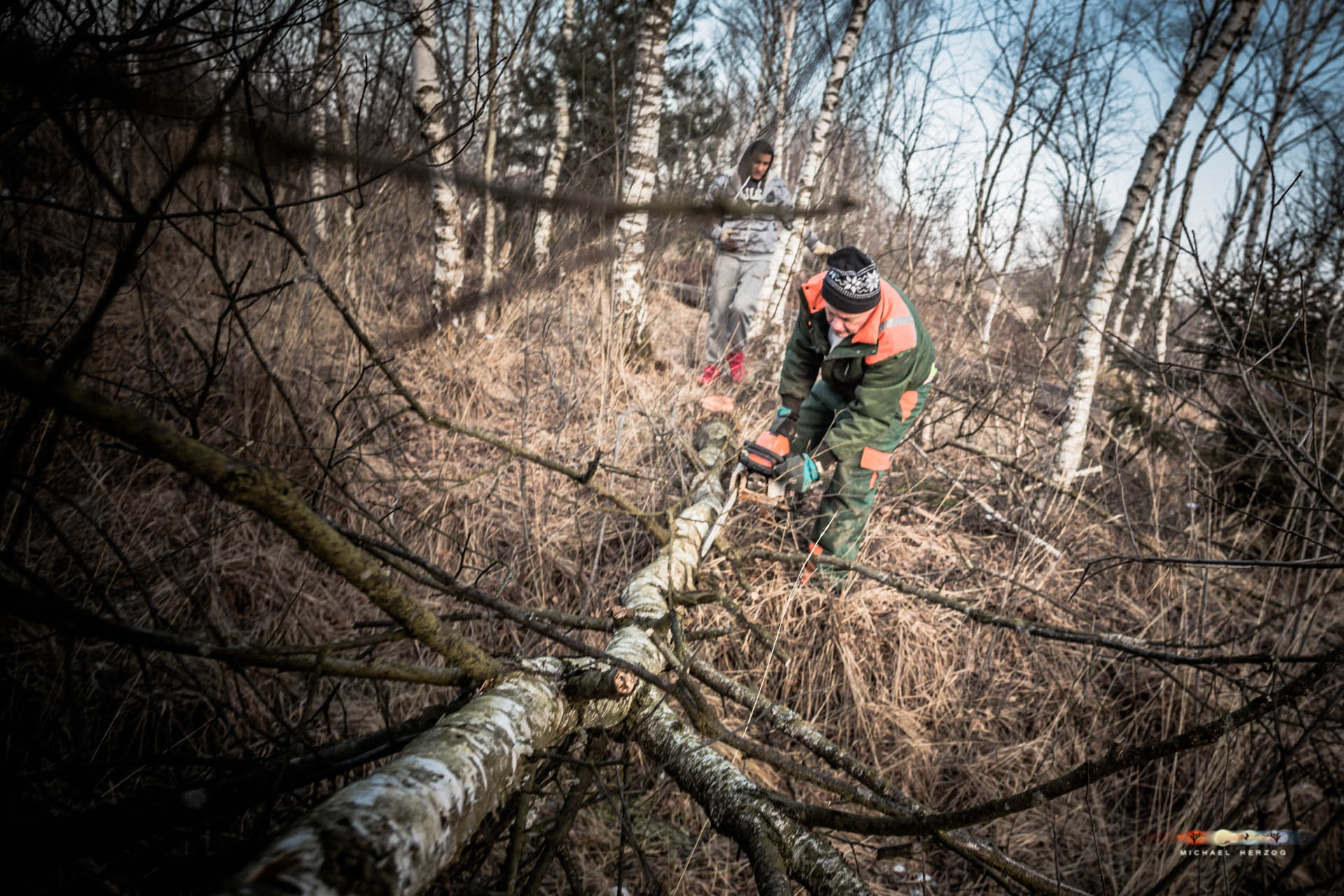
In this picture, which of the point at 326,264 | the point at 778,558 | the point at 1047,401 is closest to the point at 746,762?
the point at 778,558

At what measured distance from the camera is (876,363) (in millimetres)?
3199

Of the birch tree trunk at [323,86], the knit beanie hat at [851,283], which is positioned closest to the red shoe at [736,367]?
the knit beanie hat at [851,283]

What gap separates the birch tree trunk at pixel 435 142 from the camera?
409 centimetres

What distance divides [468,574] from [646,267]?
9.41 ft

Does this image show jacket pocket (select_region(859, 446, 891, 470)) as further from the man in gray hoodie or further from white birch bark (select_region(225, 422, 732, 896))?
the man in gray hoodie

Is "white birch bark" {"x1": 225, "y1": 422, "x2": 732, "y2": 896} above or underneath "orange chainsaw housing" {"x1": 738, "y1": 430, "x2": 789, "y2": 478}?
underneath

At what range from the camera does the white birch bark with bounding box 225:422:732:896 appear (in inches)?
32.3

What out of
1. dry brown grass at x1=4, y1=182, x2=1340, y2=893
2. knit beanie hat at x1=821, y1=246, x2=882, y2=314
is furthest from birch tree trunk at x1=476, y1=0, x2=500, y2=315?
knit beanie hat at x1=821, y1=246, x2=882, y2=314

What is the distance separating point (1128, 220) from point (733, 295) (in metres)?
3.25

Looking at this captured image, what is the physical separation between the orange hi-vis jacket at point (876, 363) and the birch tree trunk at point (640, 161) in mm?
1551

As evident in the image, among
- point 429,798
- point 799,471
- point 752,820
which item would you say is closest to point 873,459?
point 799,471

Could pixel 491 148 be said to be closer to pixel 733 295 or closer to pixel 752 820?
pixel 733 295

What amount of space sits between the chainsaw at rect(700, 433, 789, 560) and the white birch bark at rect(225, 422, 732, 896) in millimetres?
1330

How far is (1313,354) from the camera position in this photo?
474 centimetres
